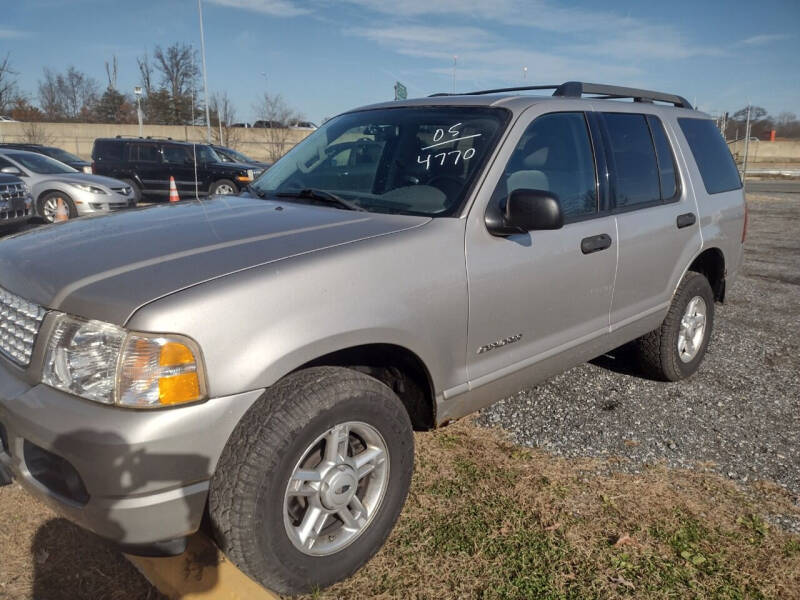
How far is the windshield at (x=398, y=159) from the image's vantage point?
2.94 meters

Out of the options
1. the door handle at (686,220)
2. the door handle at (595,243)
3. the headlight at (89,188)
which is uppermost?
the door handle at (686,220)

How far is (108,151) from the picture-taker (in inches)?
653

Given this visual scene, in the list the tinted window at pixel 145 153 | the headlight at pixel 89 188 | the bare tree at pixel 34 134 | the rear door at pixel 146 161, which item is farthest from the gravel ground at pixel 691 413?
the bare tree at pixel 34 134

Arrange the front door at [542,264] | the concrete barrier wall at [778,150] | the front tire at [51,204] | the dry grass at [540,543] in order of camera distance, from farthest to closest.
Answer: the concrete barrier wall at [778,150] < the front tire at [51,204] < the front door at [542,264] < the dry grass at [540,543]

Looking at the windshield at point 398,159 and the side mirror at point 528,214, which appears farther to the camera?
the windshield at point 398,159

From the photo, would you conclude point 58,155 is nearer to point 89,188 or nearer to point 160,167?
point 160,167

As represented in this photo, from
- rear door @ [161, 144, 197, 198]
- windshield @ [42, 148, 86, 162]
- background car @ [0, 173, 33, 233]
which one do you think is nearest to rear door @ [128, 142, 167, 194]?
rear door @ [161, 144, 197, 198]

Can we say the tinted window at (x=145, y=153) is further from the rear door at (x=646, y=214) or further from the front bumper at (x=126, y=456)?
the front bumper at (x=126, y=456)

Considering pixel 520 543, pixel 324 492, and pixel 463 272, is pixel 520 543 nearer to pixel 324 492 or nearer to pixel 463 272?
pixel 324 492

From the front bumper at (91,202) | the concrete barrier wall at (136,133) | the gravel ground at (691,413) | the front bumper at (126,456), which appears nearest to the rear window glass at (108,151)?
the front bumper at (91,202)

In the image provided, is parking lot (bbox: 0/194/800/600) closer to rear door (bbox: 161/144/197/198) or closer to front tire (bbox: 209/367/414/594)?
front tire (bbox: 209/367/414/594)

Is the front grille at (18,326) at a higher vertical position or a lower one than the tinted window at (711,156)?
lower

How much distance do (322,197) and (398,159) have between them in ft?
1.50

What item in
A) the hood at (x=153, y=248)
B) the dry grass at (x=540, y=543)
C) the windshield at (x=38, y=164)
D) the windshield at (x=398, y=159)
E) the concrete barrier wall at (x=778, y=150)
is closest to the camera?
the hood at (x=153, y=248)
